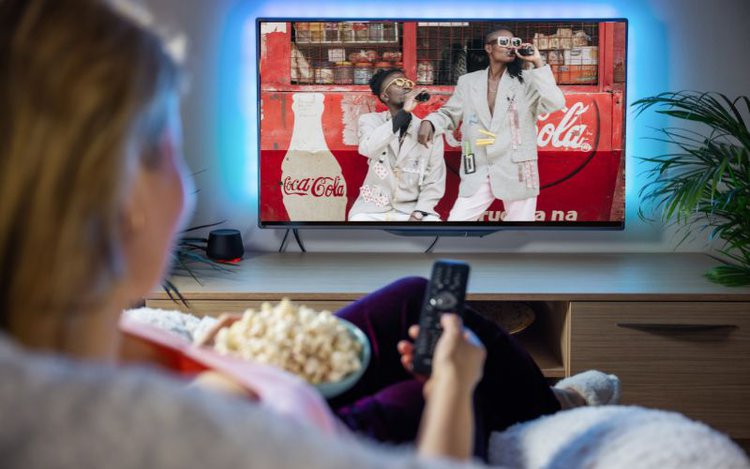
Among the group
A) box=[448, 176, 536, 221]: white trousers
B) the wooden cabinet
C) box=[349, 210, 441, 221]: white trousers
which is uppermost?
box=[448, 176, 536, 221]: white trousers

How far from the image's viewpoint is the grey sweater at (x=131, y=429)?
446mm

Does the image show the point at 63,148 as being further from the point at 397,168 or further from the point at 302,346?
the point at 397,168

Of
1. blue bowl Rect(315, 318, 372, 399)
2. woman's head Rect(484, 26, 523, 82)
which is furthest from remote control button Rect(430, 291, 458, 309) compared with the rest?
woman's head Rect(484, 26, 523, 82)

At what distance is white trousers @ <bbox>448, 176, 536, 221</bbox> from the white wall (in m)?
0.15

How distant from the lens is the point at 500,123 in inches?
116

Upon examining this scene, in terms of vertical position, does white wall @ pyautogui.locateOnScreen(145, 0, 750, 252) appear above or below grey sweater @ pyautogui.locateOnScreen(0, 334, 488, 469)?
above

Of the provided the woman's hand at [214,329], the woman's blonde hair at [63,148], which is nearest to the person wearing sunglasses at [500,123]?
the woman's hand at [214,329]

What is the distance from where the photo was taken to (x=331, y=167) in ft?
9.87

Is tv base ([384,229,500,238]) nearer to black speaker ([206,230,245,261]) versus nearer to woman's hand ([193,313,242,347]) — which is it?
black speaker ([206,230,245,261])

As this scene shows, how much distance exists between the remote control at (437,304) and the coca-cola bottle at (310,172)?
150 cm

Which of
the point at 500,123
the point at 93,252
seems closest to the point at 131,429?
the point at 93,252

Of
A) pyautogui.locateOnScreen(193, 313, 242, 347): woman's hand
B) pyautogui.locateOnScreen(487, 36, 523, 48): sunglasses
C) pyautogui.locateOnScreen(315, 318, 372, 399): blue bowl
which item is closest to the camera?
pyautogui.locateOnScreen(315, 318, 372, 399): blue bowl

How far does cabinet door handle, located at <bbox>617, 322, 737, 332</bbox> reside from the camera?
254 centimetres

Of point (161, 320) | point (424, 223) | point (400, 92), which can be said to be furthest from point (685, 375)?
point (161, 320)
